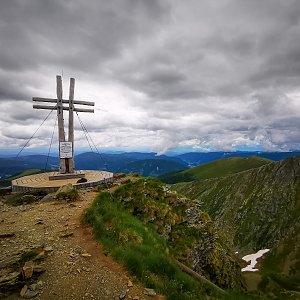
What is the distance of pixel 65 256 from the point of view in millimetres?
11391

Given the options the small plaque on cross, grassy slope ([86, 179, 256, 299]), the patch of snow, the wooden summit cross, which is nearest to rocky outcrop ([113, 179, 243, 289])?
grassy slope ([86, 179, 256, 299])

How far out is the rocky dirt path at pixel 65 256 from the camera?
30.9 ft

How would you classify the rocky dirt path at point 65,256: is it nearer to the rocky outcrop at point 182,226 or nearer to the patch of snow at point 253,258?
the rocky outcrop at point 182,226

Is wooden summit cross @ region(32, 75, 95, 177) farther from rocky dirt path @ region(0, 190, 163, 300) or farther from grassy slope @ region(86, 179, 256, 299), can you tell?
rocky dirt path @ region(0, 190, 163, 300)

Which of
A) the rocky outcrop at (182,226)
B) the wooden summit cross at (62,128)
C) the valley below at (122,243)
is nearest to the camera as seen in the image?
the valley below at (122,243)

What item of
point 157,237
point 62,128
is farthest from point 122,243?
point 62,128

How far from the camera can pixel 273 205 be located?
193 m

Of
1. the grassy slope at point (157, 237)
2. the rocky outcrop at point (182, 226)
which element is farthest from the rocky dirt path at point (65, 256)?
Result: the rocky outcrop at point (182, 226)

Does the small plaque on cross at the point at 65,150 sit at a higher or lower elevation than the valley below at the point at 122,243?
higher

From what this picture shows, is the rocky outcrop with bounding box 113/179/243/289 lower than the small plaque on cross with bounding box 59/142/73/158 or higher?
lower

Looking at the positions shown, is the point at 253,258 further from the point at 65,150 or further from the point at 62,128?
the point at 62,128

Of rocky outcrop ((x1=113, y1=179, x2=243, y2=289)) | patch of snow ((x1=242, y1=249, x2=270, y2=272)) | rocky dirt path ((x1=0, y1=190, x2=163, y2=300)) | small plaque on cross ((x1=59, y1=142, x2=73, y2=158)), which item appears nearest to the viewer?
rocky dirt path ((x1=0, y1=190, x2=163, y2=300))

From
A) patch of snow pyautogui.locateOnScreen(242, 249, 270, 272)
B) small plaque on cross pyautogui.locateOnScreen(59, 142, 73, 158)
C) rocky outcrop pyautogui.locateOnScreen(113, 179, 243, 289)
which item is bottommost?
patch of snow pyautogui.locateOnScreen(242, 249, 270, 272)

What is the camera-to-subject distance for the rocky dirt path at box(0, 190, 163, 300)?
9430mm
